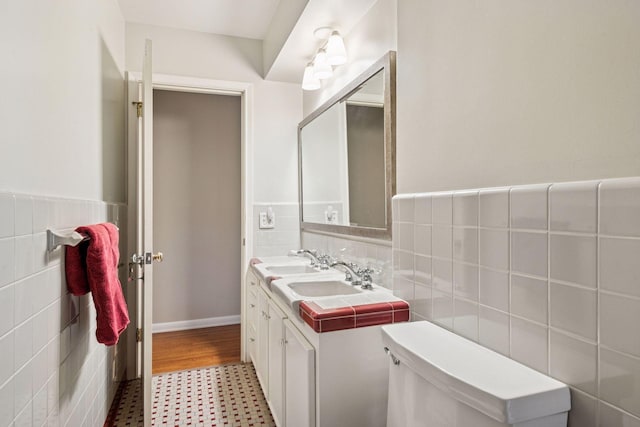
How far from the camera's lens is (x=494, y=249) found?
0.97 m

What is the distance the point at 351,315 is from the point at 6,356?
3.13 feet

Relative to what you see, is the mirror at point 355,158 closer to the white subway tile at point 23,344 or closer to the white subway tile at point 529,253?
the white subway tile at point 529,253

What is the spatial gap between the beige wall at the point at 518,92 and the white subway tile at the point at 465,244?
0.15 m

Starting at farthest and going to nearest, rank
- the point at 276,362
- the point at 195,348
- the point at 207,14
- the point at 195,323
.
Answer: the point at 195,323 < the point at 195,348 < the point at 207,14 < the point at 276,362

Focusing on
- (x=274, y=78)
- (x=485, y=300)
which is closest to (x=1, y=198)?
(x=485, y=300)

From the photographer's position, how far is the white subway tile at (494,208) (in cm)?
93

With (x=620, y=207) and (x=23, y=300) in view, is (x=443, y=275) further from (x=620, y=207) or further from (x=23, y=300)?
(x=23, y=300)

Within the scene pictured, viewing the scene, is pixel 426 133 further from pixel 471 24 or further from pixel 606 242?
pixel 606 242

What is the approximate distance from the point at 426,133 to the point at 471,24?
14.8 inches

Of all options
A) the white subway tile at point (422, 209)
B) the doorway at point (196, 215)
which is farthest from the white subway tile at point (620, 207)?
the doorway at point (196, 215)

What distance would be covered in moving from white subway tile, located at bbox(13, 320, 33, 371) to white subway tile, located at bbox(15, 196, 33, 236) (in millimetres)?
246

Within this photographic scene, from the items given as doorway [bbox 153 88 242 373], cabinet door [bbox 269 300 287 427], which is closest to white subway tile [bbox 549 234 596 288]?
cabinet door [bbox 269 300 287 427]

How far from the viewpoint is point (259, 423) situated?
1.98m

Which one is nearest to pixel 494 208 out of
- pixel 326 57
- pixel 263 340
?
pixel 326 57
